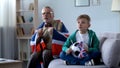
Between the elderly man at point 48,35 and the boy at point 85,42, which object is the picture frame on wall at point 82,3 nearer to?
the elderly man at point 48,35

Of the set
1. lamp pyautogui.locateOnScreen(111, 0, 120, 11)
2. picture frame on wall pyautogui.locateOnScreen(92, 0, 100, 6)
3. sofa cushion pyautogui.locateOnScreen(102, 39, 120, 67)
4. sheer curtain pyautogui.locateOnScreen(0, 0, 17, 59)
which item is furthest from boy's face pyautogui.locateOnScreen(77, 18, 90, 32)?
sheer curtain pyautogui.locateOnScreen(0, 0, 17, 59)

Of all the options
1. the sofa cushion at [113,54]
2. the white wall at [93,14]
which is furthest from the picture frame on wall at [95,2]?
the sofa cushion at [113,54]

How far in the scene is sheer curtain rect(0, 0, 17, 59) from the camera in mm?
5375

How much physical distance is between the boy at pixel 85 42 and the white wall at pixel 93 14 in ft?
6.70

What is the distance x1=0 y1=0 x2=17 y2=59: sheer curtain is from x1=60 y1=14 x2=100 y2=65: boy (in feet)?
8.80

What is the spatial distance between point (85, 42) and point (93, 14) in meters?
2.26

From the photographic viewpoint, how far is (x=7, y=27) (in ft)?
17.7

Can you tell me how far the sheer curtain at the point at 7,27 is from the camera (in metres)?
5.38

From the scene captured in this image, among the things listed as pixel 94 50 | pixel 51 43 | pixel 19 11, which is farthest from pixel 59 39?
pixel 19 11

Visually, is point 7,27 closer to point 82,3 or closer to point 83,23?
point 82,3

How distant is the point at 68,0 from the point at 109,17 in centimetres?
91

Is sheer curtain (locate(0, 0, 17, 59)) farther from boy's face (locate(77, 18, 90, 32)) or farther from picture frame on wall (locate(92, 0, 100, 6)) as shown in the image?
boy's face (locate(77, 18, 90, 32))

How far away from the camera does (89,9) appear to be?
509cm

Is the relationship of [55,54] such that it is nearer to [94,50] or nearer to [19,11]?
[94,50]
